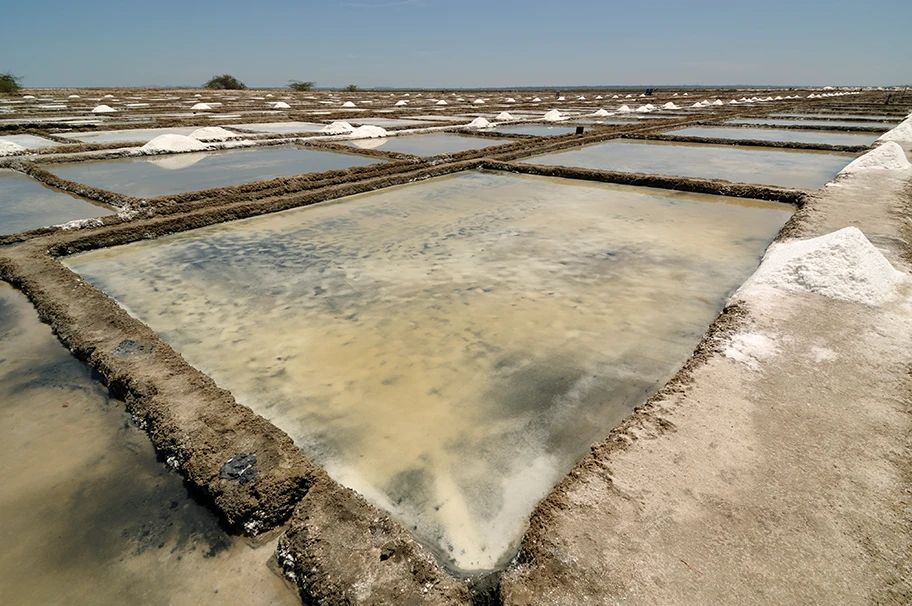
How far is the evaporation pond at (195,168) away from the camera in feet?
23.9

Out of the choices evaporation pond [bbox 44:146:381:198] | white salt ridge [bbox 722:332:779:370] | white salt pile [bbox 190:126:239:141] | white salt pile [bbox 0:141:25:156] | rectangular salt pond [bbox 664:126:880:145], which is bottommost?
white salt ridge [bbox 722:332:779:370]

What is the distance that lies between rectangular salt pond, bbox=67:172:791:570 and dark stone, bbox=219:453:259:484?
0.26 metres

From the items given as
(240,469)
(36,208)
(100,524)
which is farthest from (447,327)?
(36,208)

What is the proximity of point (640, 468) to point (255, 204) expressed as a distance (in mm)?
5637

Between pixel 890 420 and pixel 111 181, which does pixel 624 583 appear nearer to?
pixel 890 420

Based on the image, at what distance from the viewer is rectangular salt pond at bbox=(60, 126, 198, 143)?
11.2 m

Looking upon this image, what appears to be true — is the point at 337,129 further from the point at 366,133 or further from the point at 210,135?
the point at 210,135

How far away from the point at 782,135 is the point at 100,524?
16391mm

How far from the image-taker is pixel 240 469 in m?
1.91

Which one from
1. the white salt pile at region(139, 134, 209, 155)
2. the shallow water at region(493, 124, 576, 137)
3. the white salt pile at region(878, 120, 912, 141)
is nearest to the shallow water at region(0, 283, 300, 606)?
the white salt pile at region(139, 134, 209, 155)

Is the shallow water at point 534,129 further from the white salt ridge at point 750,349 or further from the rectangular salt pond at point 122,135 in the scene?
the white salt ridge at point 750,349

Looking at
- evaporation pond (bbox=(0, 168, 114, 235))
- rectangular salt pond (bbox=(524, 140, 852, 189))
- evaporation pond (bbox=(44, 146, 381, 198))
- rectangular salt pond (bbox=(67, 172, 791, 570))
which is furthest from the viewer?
rectangular salt pond (bbox=(524, 140, 852, 189))

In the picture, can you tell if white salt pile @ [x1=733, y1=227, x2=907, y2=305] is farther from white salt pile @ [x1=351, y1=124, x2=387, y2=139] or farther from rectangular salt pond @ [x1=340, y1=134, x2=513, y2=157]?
white salt pile @ [x1=351, y1=124, x2=387, y2=139]

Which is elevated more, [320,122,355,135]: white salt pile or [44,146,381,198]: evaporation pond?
[320,122,355,135]: white salt pile
